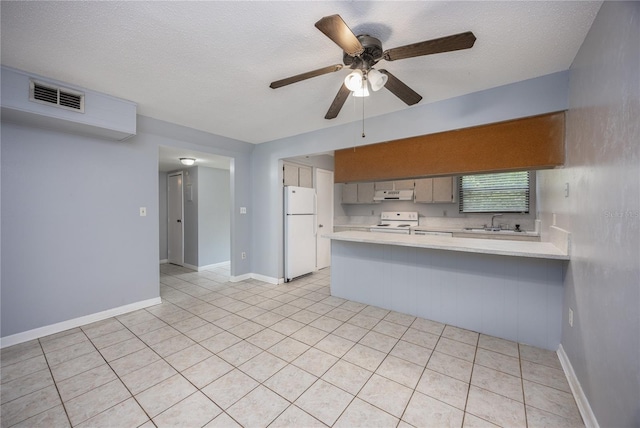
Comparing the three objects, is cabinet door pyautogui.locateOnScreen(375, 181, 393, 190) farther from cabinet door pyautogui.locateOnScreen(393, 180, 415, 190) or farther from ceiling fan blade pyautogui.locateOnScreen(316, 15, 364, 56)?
ceiling fan blade pyautogui.locateOnScreen(316, 15, 364, 56)

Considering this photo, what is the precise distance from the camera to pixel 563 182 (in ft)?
7.27

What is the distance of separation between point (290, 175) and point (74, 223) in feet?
9.85

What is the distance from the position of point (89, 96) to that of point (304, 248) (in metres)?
3.55

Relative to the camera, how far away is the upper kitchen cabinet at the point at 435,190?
15.5 ft

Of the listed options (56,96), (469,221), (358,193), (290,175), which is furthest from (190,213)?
(469,221)

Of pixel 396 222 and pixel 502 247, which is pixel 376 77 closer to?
pixel 502 247

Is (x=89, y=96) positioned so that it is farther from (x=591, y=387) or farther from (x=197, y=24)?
(x=591, y=387)

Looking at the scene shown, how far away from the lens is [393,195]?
17.6 feet

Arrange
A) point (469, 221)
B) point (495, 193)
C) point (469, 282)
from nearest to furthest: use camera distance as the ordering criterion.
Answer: point (469, 282) → point (495, 193) → point (469, 221)

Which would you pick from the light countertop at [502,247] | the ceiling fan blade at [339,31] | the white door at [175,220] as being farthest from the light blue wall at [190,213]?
the ceiling fan blade at [339,31]

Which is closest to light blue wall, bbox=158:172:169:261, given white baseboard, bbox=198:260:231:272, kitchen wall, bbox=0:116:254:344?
white baseboard, bbox=198:260:231:272

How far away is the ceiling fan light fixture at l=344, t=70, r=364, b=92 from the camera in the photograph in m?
1.73

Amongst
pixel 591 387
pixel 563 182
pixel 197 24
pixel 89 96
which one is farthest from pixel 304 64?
pixel 591 387

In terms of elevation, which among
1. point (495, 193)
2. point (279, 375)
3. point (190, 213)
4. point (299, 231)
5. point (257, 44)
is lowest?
point (279, 375)
